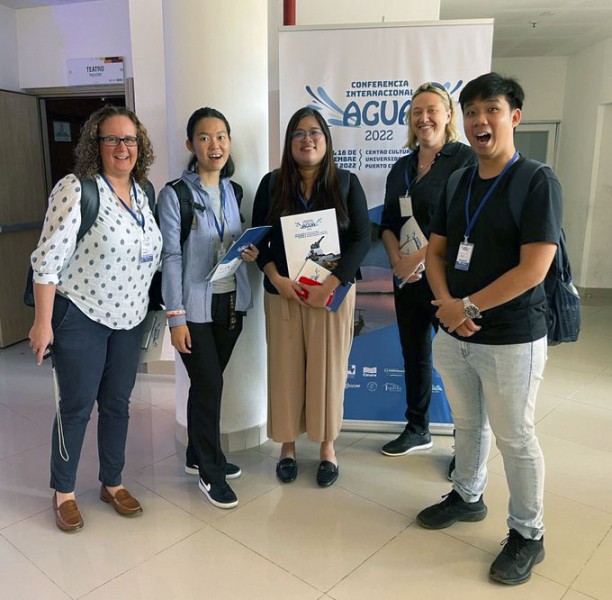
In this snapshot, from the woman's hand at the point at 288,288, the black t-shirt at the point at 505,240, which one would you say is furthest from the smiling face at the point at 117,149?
the black t-shirt at the point at 505,240

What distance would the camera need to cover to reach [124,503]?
94.7 inches

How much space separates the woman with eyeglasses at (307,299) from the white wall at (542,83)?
232 inches

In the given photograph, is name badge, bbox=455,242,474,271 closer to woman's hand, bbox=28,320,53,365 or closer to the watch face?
the watch face

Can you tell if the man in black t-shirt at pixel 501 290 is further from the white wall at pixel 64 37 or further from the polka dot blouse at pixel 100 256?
the white wall at pixel 64 37

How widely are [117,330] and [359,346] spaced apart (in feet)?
4.65

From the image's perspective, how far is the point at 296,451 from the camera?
297 cm

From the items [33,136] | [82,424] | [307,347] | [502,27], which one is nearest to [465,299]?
[307,347]

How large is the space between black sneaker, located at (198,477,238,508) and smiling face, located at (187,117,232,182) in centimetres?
137

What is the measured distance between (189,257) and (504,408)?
133 cm

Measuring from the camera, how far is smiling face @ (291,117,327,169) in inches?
91.8

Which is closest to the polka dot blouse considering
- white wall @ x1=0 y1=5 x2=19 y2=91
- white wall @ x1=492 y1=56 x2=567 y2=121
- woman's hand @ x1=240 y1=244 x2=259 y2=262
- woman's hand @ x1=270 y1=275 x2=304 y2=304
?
woman's hand @ x1=240 y1=244 x2=259 y2=262

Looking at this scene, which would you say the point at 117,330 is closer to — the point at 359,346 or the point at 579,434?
the point at 359,346

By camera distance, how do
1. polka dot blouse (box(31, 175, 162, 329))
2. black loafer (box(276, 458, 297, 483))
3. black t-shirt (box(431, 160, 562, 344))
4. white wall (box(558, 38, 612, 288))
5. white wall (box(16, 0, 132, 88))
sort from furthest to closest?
white wall (box(558, 38, 612, 288))
white wall (box(16, 0, 132, 88))
black loafer (box(276, 458, 297, 483))
polka dot blouse (box(31, 175, 162, 329))
black t-shirt (box(431, 160, 562, 344))

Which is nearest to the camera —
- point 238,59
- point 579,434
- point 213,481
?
point 213,481
